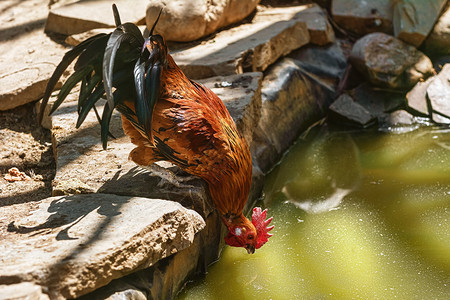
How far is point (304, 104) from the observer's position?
621 centimetres

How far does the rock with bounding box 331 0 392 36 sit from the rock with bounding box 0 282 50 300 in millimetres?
6110

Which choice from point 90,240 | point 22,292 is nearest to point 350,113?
point 90,240

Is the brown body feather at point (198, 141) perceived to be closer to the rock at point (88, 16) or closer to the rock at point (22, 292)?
the rock at point (22, 292)

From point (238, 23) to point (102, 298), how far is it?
4998 millimetres

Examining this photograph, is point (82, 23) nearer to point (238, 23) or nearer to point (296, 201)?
point (238, 23)

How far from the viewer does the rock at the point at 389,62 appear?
650cm

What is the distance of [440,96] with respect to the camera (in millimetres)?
6379

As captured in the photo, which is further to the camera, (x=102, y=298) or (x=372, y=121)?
(x=372, y=121)

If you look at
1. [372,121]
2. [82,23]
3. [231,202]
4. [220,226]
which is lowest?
[372,121]

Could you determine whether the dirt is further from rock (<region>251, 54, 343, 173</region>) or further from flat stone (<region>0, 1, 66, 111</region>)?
rock (<region>251, 54, 343, 173</region>)

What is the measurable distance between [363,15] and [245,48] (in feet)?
7.74

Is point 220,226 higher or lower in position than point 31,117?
lower

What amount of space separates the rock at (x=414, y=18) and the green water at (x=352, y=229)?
1.71 meters

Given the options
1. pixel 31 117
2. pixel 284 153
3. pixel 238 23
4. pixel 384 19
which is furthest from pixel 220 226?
pixel 384 19
